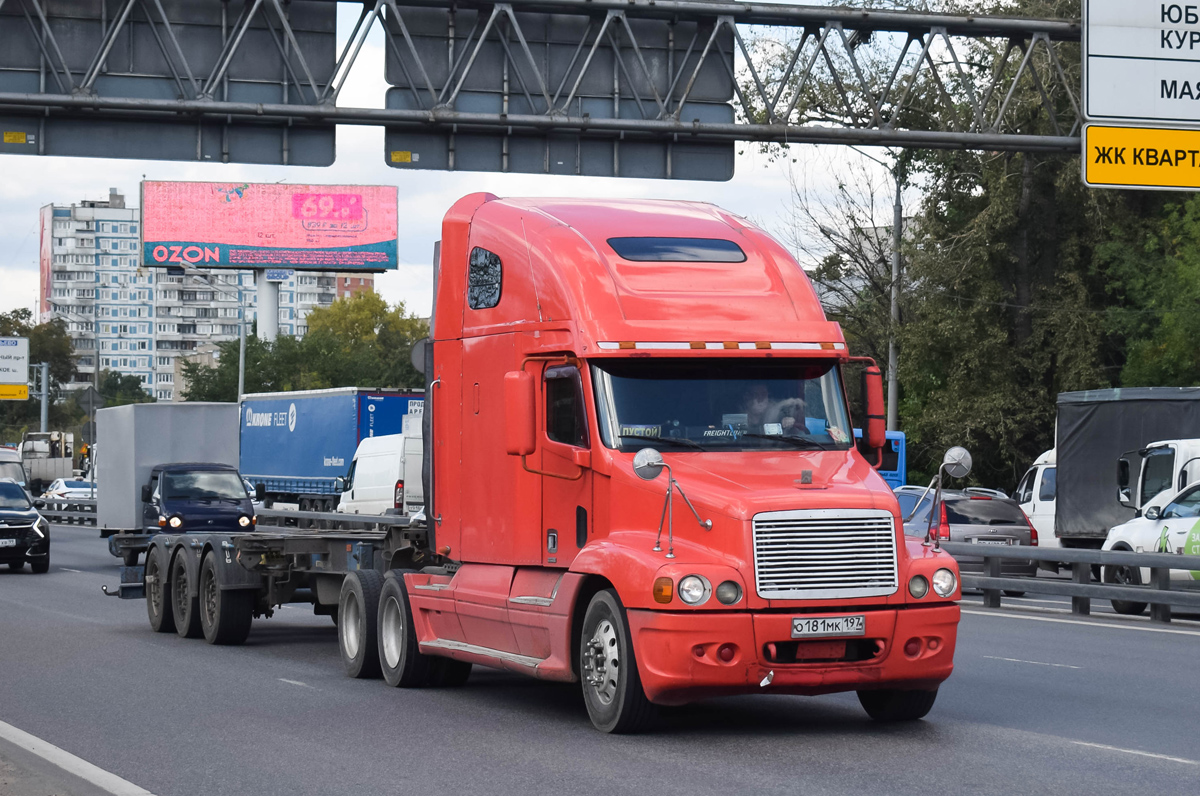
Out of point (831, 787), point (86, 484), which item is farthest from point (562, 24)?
point (86, 484)

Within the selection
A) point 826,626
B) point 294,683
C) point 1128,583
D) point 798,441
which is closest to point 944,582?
point 826,626

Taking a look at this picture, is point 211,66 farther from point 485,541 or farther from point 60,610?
point 485,541

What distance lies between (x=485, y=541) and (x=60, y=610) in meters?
11.3

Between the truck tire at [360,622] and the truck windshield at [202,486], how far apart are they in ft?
54.7

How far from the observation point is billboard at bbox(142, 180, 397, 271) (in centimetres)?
8738

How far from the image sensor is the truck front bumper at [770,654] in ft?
31.9

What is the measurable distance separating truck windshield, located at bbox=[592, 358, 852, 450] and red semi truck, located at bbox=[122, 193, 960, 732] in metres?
0.01

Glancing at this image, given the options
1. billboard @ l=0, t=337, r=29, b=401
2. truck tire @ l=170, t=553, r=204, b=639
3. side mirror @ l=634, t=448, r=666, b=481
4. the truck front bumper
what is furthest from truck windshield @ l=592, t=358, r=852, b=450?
billboard @ l=0, t=337, r=29, b=401

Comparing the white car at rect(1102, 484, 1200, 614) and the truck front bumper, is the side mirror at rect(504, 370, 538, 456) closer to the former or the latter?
the truck front bumper

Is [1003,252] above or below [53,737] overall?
above

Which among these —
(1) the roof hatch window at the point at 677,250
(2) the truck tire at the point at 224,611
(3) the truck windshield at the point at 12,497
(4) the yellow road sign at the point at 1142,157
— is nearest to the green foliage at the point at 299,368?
(3) the truck windshield at the point at 12,497

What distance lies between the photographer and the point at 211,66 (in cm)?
2275

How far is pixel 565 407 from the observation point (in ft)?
36.1

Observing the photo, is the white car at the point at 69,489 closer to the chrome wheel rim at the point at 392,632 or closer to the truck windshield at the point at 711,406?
the chrome wheel rim at the point at 392,632
